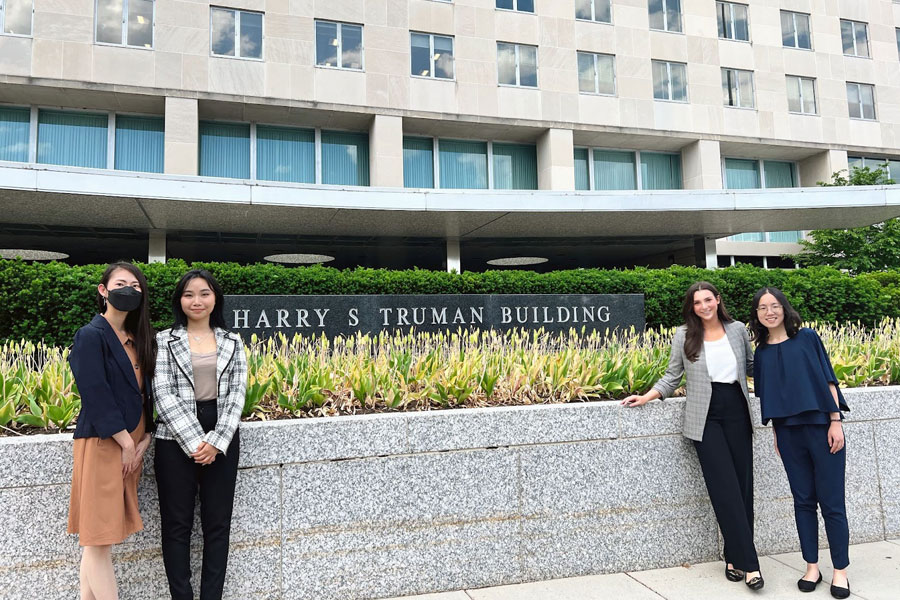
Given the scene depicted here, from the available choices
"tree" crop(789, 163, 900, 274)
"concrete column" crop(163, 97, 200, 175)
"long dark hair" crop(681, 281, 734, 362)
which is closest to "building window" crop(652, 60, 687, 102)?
"tree" crop(789, 163, 900, 274)

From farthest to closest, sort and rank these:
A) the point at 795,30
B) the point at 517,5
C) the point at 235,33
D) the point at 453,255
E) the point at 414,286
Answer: the point at 795,30 → the point at 517,5 → the point at 235,33 → the point at 453,255 → the point at 414,286

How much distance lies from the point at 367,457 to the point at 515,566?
130 centimetres

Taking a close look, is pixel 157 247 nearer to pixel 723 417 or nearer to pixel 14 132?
pixel 14 132

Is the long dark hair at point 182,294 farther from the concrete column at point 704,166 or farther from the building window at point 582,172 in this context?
the concrete column at point 704,166

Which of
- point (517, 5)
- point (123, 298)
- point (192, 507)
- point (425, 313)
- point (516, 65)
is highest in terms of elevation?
point (517, 5)

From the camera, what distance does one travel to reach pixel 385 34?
20.4 m

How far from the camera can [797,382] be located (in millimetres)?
4129

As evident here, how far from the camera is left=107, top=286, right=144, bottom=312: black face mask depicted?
10.7 feet

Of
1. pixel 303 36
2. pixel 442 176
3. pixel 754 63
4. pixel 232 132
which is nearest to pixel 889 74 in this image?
pixel 754 63

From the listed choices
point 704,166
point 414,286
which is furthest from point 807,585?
point 704,166

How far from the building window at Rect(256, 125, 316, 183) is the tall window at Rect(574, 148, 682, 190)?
32.3 feet

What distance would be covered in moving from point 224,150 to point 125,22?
446 centimetres

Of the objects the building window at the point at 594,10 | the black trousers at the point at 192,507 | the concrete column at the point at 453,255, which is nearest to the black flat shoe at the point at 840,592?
the black trousers at the point at 192,507

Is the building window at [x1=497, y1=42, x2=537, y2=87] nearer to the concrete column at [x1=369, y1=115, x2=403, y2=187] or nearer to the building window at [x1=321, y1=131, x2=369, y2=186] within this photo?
the concrete column at [x1=369, y1=115, x2=403, y2=187]
